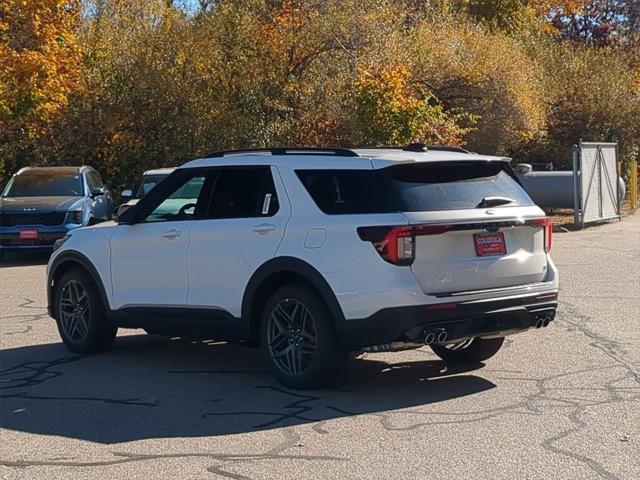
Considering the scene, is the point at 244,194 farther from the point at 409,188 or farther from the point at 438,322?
the point at 438,322

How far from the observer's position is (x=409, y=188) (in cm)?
774

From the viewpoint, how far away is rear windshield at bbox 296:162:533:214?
302 inches

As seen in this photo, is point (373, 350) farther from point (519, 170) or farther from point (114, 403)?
point (519, 170)

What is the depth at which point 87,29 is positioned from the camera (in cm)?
2873

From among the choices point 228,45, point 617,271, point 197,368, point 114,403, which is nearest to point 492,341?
point 197,368

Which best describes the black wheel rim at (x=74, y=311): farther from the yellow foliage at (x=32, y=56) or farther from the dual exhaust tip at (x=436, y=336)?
the yellow foliage at (x=32, y=56)

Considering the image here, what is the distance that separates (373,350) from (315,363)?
19.1 inches

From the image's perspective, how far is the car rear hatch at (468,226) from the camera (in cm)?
748

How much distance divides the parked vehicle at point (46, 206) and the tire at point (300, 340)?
10617mm

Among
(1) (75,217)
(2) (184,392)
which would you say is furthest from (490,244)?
(1) (75,217)

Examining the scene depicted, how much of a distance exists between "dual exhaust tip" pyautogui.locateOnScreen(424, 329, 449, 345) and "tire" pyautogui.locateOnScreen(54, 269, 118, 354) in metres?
3.39

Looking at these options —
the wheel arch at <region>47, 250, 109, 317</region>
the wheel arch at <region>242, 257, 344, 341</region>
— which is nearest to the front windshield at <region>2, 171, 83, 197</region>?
the wheel arch at <region>47, 250, 109, 317</region>

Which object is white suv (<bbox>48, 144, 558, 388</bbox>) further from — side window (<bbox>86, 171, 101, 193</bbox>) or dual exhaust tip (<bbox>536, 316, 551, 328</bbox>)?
side window (<bbox>86, 171, 101, 193</bbox>)

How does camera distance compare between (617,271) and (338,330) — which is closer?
(338,330)
